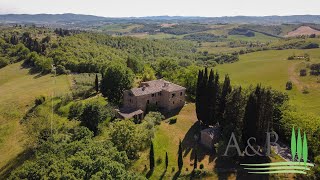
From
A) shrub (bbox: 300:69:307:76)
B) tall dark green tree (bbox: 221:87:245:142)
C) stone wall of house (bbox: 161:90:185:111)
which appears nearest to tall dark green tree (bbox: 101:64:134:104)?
stone wall of house (bbox: 161:90:185:111)

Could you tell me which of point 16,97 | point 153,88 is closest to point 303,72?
point 153,88

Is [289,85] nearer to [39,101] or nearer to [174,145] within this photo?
[174,145]

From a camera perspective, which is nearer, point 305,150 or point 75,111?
point 305,150

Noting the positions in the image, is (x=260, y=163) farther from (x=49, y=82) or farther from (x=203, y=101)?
(x=49, y=82)

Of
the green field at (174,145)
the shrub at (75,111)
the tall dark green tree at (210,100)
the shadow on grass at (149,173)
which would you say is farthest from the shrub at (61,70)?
the shadow on grass at (149,173)

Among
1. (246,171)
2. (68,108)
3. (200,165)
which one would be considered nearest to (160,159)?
(200,165)

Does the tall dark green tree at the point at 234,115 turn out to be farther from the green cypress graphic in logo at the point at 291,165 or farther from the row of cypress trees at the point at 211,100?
the green cypress graphic in logo at the point at 291,165
